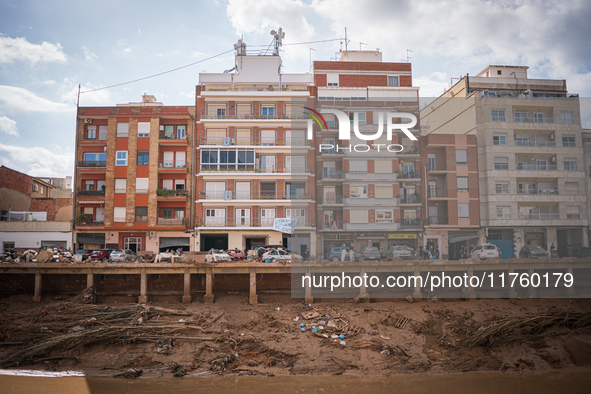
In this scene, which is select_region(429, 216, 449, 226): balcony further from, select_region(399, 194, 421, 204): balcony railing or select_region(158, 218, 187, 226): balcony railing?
select_region(158, 218, 187, 226): balcony railing

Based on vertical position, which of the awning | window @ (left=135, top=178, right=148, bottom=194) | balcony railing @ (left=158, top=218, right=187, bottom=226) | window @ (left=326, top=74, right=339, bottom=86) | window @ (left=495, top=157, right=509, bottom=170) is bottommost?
the awning

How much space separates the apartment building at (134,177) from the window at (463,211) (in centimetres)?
2058

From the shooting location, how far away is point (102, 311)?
719 inches

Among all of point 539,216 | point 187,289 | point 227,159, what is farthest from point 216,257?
point 539,216

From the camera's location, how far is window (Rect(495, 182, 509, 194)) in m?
27.7

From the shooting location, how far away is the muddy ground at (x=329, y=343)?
15.0 metres

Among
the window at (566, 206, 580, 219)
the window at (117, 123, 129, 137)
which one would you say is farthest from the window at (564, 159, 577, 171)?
the window at (117, 123, 129, 137)

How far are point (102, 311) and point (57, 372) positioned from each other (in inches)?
146

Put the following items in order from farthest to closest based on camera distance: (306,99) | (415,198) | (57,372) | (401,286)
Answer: (306,99), (415,198), (401,286), (57,372)

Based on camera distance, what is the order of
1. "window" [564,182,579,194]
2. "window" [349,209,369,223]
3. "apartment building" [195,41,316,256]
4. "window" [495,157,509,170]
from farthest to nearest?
"apartment building" [195,41,316,256], "window" [495,157,509,170], "window" [564,182,579,194], "window" [349,209,369,223]

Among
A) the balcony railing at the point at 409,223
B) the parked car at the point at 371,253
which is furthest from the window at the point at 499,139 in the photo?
the parked car at the point at 371,253

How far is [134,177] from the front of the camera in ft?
113

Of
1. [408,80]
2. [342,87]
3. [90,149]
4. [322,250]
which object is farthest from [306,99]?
[90,149]

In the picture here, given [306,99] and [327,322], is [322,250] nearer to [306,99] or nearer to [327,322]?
[327,322]
